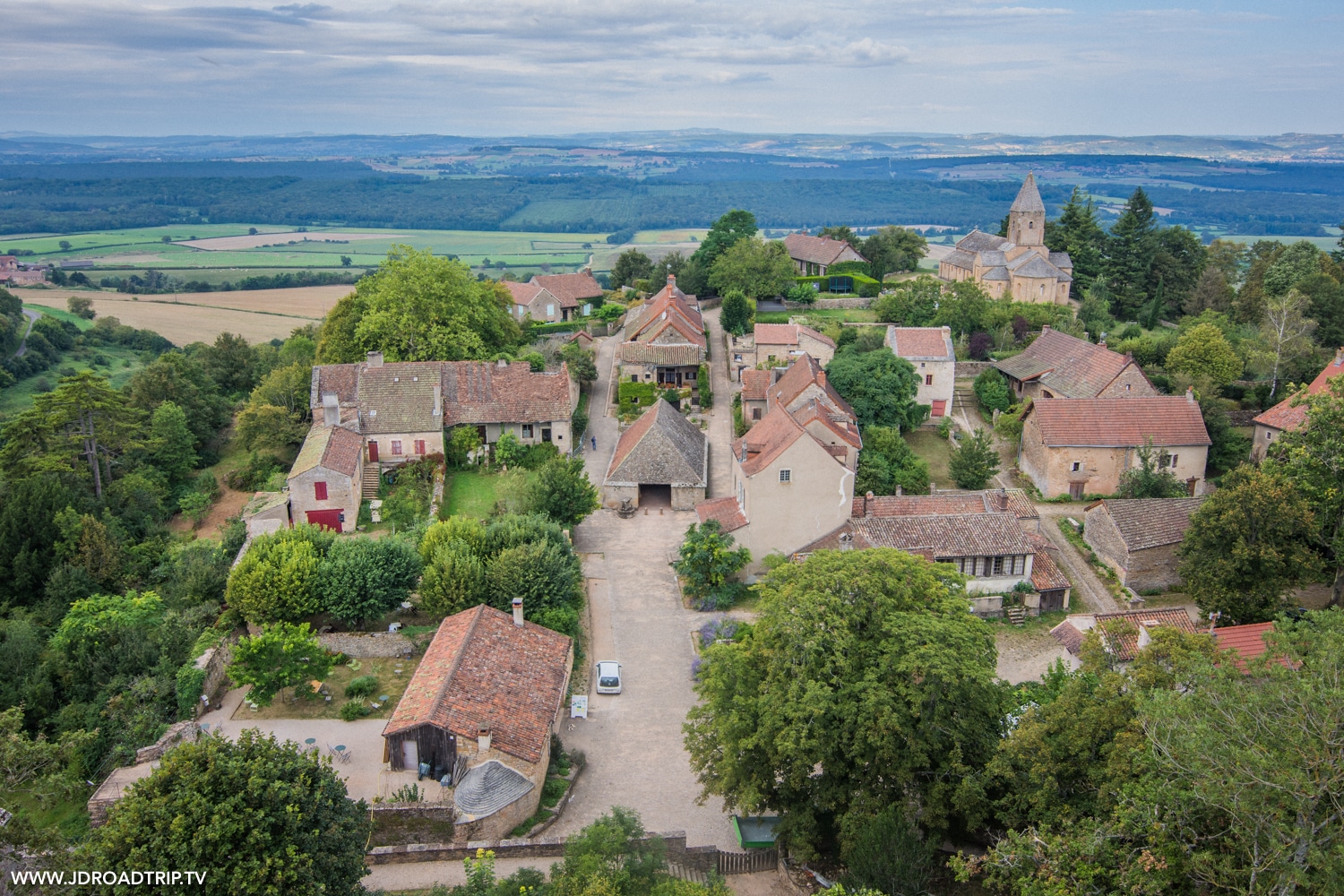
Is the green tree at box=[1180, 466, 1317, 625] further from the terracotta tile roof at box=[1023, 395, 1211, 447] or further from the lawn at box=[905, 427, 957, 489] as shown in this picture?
the lawn at box=[905, 427, 957, 489]

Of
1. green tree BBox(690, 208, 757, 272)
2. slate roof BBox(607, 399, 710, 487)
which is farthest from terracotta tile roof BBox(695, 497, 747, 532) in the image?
green tree BBox(690, 208, 757, 272)

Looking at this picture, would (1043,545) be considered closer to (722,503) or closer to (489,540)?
(722,503)

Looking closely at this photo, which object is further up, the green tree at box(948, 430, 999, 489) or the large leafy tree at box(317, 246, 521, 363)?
the large leafy tree at box(317, 246, 521, 363)

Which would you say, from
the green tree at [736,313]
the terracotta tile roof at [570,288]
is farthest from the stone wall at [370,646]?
the terracotta tile roof at [570,288]

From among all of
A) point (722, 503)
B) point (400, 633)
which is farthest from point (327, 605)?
point (722, 503)

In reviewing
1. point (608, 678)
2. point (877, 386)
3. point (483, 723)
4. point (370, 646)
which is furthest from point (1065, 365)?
point (483, 723)

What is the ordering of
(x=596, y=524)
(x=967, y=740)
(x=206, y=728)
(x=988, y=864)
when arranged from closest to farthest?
(x=988, y=864), (x=967, y=740), (x=206, y=728), (x=596, y=524)

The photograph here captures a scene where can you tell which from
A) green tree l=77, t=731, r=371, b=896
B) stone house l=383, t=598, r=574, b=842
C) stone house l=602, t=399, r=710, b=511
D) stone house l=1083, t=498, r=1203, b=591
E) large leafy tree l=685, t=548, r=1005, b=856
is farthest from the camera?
stone house l=602, t=399, r=710, b=511
